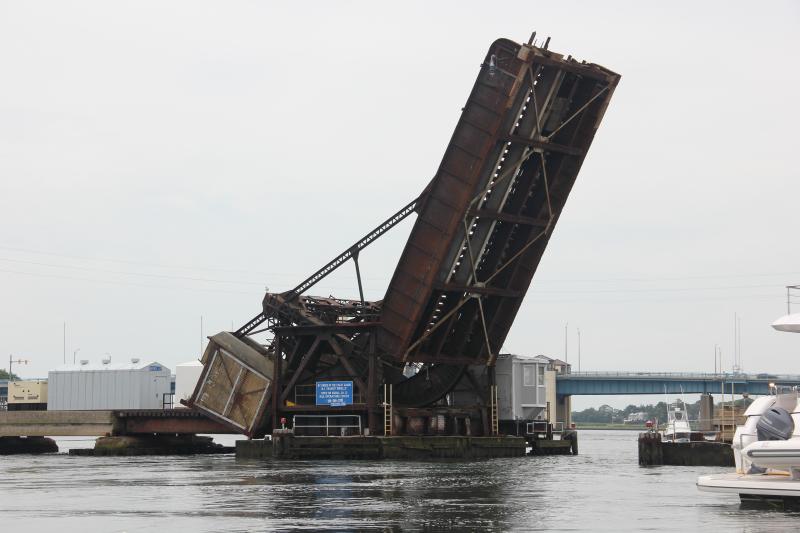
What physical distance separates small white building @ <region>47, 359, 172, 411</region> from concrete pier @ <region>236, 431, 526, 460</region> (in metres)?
19.5

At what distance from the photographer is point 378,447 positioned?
44.7m

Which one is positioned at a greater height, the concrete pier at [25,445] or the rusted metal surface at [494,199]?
the rusted metal surface at [494,199]

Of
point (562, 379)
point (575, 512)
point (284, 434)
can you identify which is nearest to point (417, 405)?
point (284, 434)

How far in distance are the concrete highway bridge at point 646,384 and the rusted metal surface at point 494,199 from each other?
7047cm

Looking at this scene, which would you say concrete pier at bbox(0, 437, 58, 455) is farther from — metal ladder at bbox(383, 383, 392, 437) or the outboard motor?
the outboard motor

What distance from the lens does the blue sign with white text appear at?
4769 cm

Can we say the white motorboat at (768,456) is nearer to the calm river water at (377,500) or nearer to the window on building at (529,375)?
the calm river water at (377,500)

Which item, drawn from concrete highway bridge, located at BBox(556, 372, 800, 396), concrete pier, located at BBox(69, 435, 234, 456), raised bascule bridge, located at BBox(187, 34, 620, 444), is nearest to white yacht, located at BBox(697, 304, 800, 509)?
raised bascule bridge, located at BBox(187, 34, 620, 444)

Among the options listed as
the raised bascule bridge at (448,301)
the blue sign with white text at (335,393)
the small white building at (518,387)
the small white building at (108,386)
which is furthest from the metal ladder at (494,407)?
the small white building at (108,386)

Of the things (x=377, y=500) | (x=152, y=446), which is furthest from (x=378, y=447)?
(x=377, y=500)

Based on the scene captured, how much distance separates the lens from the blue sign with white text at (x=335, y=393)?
47.7 metres

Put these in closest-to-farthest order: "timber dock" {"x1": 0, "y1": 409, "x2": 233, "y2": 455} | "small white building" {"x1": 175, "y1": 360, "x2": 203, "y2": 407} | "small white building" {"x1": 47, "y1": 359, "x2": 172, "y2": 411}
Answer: "timber dock" {"x1": 0, "y1": 409, "x2": 233, "y2": 455}
"small white building" {"x1": 175, "y1": 360, "x2": 203, "y2": 407}
"small white building" {"x1": 47, "y1": 359, "x2": 172, "y2": 411}

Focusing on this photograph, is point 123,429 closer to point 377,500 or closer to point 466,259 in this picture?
point 466,259

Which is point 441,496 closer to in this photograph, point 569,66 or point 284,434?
point 569,66
